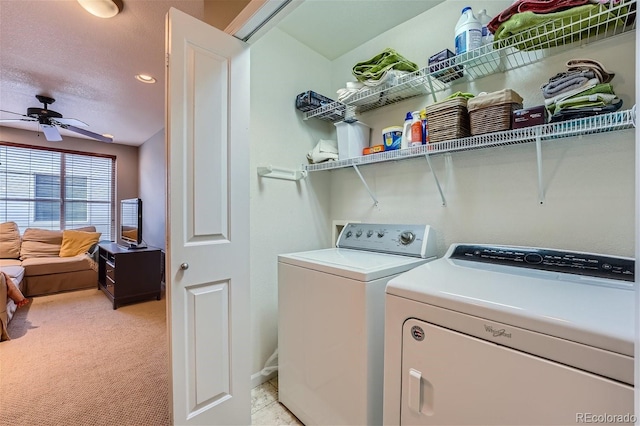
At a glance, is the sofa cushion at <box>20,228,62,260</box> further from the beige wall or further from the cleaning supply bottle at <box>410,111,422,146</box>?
the cleaning supply bottle at <box>410,111,422,146</box>

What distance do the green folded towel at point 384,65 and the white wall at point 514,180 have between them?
237 millimetres

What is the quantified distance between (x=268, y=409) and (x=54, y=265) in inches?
157

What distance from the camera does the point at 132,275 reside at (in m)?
3.41

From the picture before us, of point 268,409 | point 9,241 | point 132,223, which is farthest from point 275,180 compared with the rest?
point 9,241

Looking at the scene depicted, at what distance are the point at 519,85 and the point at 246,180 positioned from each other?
146 cm

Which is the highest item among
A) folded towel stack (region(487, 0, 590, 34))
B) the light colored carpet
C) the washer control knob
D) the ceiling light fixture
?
the ceiling light fixture

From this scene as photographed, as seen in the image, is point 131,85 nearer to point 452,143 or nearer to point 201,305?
point 201,305

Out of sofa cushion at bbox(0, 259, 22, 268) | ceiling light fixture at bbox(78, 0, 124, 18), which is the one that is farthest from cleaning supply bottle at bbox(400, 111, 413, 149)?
sofa cushion at bbox(0, 259, 22, 268)

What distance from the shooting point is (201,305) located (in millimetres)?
1291

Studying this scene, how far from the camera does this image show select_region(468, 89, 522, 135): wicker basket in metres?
1.22

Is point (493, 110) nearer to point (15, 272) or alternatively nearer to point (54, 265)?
point (15, 272)

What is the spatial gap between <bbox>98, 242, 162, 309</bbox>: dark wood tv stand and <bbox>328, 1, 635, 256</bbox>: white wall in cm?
291

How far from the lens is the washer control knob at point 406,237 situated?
1559 millimetres

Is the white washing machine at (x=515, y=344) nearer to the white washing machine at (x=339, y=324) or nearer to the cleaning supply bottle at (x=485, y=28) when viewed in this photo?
the white washing machine at (x=339, y=324)
